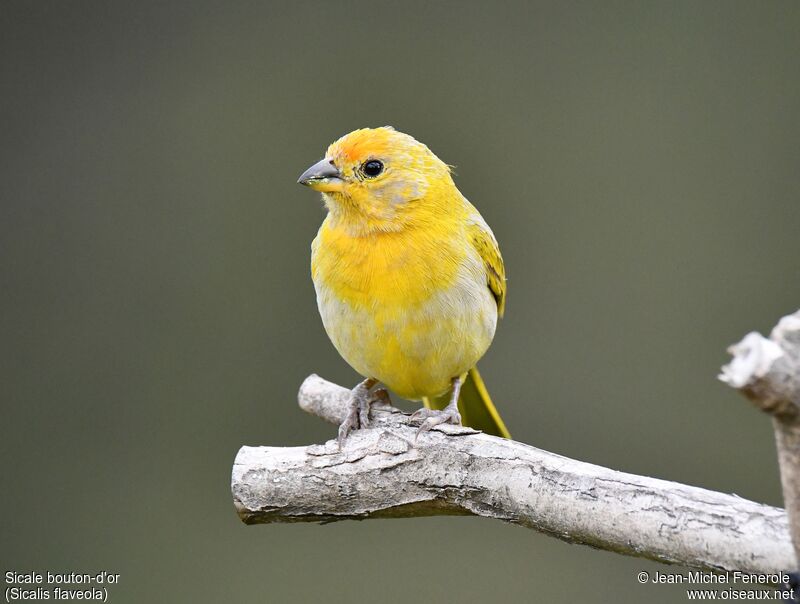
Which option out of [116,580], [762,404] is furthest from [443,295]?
[116,580]

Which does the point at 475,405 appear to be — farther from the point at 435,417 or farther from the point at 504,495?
the point at 504,495

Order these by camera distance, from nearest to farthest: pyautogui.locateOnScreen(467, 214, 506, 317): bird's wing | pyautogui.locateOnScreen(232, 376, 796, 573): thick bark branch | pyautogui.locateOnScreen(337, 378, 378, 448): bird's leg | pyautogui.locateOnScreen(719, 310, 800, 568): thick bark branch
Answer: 1. pyautogui.locateOnScreen(719, 310, 800, 568): thick bark branch
2. pyautogui.locateOnScreen(232, 376, 796, 573): thick bark branch
3. pyautogui.locateOnScreen(337, 378, 378, 448): bird's leg
4. pyautogui.locateOnScreen(467, 214, 506, 317): bird's wing

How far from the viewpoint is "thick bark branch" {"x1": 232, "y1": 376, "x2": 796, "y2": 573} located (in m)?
2.27

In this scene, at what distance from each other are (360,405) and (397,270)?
0.52 meters

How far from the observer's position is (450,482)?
110 inches

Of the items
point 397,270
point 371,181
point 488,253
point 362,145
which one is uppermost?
point 362,145

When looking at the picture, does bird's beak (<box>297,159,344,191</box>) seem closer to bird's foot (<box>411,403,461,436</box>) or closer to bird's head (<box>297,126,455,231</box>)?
bird's head (<box>297,126,455,231</box>)

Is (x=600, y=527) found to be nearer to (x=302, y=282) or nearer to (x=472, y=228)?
(x=472, y=228)

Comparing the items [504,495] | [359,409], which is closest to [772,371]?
[504,495]

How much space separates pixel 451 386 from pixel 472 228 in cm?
62

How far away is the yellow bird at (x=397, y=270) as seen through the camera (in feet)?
10.9

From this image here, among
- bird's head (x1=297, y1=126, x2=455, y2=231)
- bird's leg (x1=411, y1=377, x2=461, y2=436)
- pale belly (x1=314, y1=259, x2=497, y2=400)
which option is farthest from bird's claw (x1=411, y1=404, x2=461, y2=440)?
bird's head (x1=297, y1=126, x2=455, y2=231)

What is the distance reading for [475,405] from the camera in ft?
13.0

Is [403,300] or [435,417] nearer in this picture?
[435,417]
